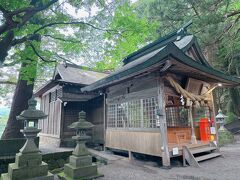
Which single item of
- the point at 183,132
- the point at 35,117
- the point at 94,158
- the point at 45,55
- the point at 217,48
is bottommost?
the point at 94,158

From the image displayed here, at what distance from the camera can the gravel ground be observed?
15.8 feet

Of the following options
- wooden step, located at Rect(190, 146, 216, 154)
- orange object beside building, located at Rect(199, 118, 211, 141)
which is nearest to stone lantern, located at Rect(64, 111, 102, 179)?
wooden step, located at Rect(190, 146, 216, 154)

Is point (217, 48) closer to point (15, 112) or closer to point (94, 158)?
point (94, 158)

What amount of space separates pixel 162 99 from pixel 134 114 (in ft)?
5.80

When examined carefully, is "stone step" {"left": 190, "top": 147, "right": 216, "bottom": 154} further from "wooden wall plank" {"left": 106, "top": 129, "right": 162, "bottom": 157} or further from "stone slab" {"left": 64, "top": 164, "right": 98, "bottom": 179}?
"stone slab" {"left": 64, "top": 164, "right": 98, "bottom": 179}

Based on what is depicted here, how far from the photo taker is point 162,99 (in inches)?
230

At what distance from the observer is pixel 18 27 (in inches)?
210

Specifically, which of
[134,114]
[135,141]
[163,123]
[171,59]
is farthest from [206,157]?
[171,59]

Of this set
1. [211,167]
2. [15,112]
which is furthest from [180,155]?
[15,112]

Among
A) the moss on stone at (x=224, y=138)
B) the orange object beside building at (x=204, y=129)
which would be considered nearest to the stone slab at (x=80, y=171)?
the orange object beside building at (x=204, y=129)

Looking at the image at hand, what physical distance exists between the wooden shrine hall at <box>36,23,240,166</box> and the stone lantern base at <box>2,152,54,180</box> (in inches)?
141

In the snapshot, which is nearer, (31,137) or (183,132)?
(31,137)

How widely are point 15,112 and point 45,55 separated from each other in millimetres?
4404

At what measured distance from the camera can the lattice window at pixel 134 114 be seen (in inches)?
254
